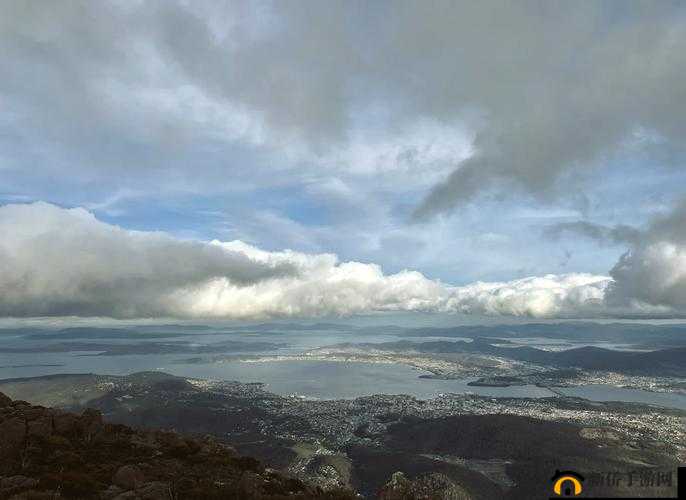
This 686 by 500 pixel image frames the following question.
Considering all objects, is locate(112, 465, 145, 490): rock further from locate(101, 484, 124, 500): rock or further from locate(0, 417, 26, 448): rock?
locate(0, 417, 26, 448): rock

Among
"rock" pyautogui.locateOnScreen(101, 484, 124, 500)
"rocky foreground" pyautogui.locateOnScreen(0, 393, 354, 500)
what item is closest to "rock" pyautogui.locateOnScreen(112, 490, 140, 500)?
"rocky foreground" pyautogui.locateOnScreen(0, 393, 354, 500)

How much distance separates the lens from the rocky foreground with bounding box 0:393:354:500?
3219 cm

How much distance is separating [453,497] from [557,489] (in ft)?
654

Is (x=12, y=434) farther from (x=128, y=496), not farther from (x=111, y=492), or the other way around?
(x=128, y=496)

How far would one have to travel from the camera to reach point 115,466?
39.1 meters

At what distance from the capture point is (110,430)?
53.3 m

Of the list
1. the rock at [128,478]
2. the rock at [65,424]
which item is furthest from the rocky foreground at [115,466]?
the rock at [65,424]

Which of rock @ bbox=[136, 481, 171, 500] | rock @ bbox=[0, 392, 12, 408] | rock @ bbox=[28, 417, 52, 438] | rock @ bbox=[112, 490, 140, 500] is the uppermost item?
rock @ bbox=[28, 417, 52, 438]

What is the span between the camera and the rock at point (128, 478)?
3367 centimetres

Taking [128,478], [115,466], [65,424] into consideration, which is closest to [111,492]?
[128,478]

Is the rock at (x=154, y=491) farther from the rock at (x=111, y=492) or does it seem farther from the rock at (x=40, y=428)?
the rock at (x=40, y=428)

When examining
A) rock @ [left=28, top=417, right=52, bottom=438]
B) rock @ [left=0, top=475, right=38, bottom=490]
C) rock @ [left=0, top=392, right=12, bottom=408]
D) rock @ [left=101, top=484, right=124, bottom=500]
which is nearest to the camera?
rock @ [left=101, top=484, right=124, bottom=500]

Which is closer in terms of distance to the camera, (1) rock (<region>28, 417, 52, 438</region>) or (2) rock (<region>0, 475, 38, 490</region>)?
(2) rock (<region>0, 475, 38, 490</region>)

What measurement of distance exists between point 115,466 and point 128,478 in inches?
235
